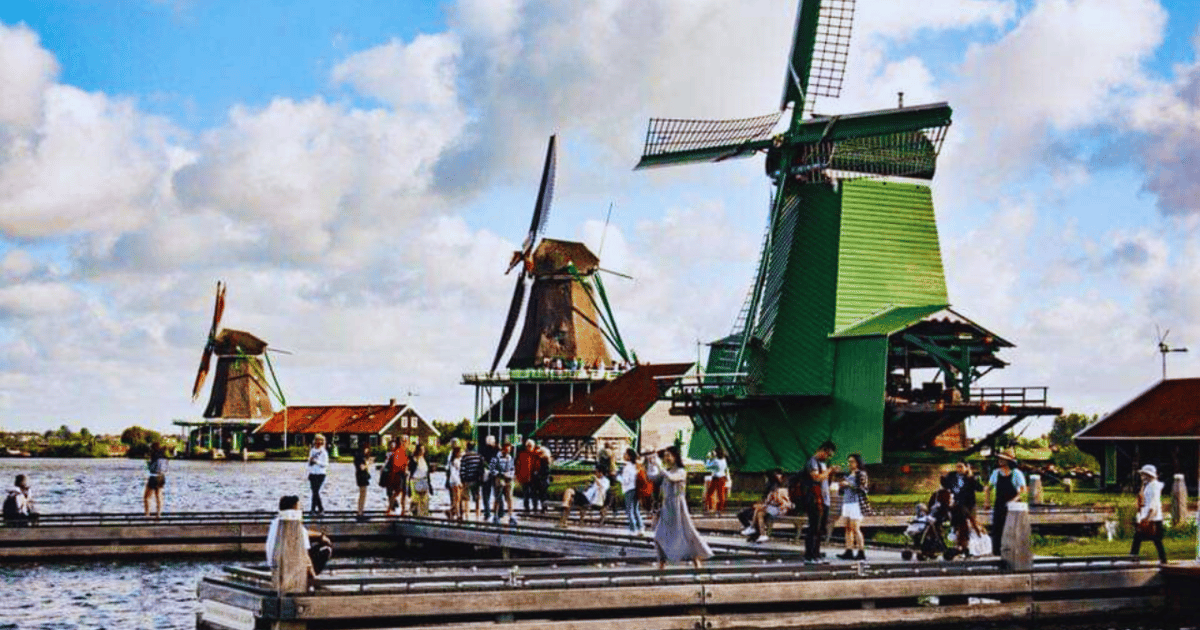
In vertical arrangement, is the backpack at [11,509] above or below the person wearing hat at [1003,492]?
below

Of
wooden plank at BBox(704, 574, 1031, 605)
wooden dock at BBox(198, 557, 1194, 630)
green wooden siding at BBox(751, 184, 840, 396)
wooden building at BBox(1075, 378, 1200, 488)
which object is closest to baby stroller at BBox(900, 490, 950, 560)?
wooden dock at BBox(198, 557, 1194, 630)

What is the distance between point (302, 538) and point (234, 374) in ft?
412

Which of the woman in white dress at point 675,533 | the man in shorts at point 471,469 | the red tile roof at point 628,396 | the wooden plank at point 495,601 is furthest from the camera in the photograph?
the red tile roof at point 628,396

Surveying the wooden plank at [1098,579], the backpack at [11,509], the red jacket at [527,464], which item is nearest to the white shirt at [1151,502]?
the wooden plank at [1098,579]

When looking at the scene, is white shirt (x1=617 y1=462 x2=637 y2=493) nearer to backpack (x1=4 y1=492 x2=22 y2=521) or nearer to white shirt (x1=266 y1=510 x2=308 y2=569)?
white shirt (x1=266 y1=510 x2=308 y2=569)

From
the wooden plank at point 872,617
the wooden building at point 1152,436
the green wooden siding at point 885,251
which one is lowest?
the wooden plank at point 872,617

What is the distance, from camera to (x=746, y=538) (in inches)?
1225

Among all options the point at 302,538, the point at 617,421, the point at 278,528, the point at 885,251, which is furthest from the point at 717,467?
the point at 617,421

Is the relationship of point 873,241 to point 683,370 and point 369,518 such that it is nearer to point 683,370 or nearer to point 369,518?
point 369,518

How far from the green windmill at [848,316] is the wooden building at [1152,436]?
481 cm

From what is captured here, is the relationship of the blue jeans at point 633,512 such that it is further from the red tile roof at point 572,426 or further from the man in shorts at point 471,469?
the red tile roof at point 572,426

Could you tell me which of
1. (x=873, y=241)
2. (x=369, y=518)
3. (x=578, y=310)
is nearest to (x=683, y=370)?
(x=578, y=310)

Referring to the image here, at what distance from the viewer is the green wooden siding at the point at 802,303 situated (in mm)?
51219

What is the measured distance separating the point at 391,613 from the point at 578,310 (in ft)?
251
